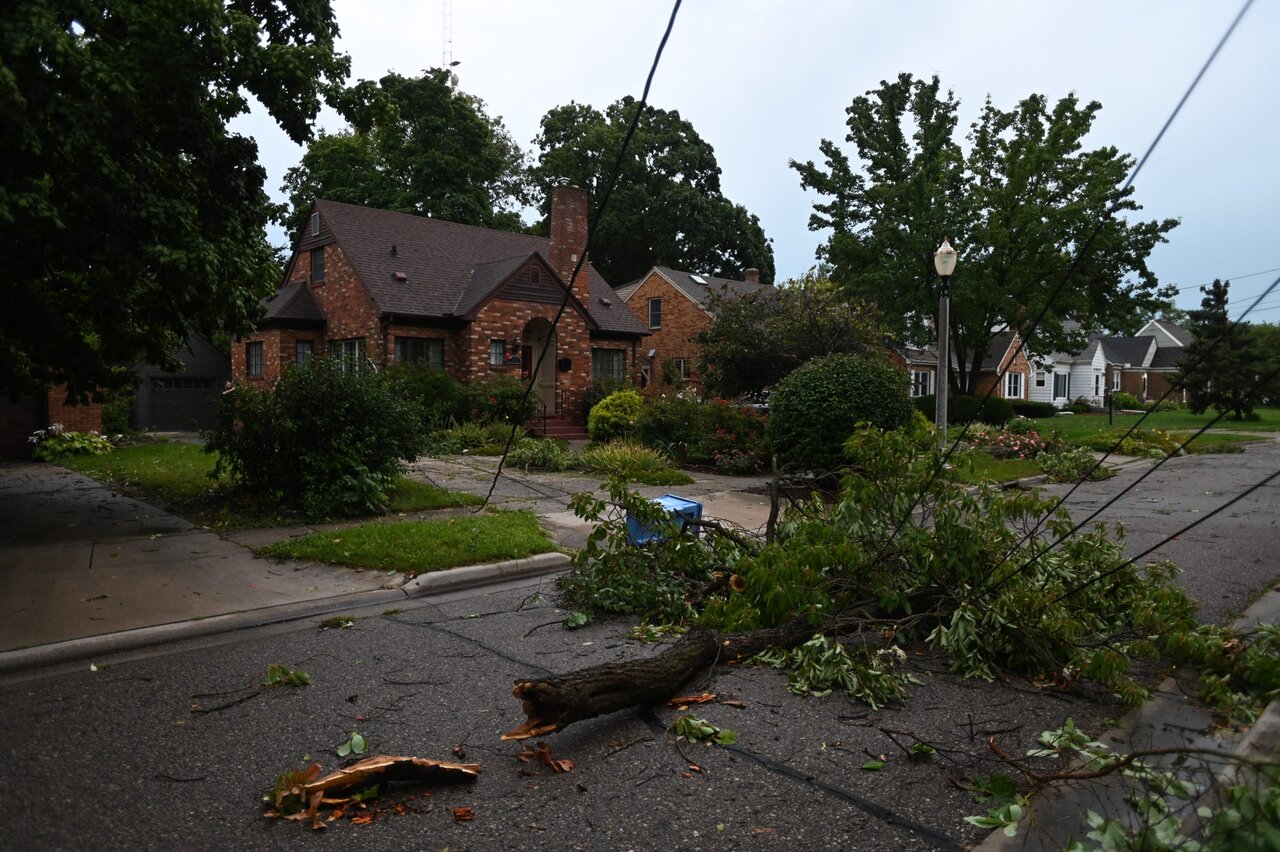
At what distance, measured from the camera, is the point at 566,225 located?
29.9 m

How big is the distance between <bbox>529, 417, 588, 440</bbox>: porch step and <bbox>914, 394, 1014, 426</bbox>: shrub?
489 inches

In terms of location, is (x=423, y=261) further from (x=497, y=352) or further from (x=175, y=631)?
(x=175, y=631)

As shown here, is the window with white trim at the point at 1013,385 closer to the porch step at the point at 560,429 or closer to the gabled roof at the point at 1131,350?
the gabled roof at the point at 1131,350

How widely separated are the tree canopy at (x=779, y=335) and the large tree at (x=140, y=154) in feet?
45.9

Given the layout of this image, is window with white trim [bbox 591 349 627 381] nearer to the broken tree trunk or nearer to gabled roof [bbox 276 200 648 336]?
gabled roof [bbox 276 200 648 336]

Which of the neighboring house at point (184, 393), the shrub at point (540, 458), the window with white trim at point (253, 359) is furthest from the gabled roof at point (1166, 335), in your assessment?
the neighboring house at point (184, 393)

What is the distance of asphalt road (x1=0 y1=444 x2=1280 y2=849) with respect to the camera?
11.4 ft

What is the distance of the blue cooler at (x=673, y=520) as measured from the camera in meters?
7.18

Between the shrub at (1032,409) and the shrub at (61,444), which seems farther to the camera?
the shrub at (1032,409)

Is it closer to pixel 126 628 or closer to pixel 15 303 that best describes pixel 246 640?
pixel 126 628

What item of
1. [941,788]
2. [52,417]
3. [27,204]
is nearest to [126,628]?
[27,204]

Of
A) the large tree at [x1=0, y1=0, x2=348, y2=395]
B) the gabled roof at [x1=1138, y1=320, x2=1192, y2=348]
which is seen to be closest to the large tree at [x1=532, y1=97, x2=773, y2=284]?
the gabled roof at [x1=1138, y1=320, x2=1192, y2=348]

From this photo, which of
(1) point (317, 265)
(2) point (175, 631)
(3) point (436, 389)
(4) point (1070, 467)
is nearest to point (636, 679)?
(2) point (175, 631)

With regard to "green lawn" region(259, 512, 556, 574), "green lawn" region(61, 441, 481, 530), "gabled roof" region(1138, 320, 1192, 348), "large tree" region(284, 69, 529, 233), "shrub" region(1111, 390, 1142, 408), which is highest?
"large tree" region(284, 69, 529, 233)
